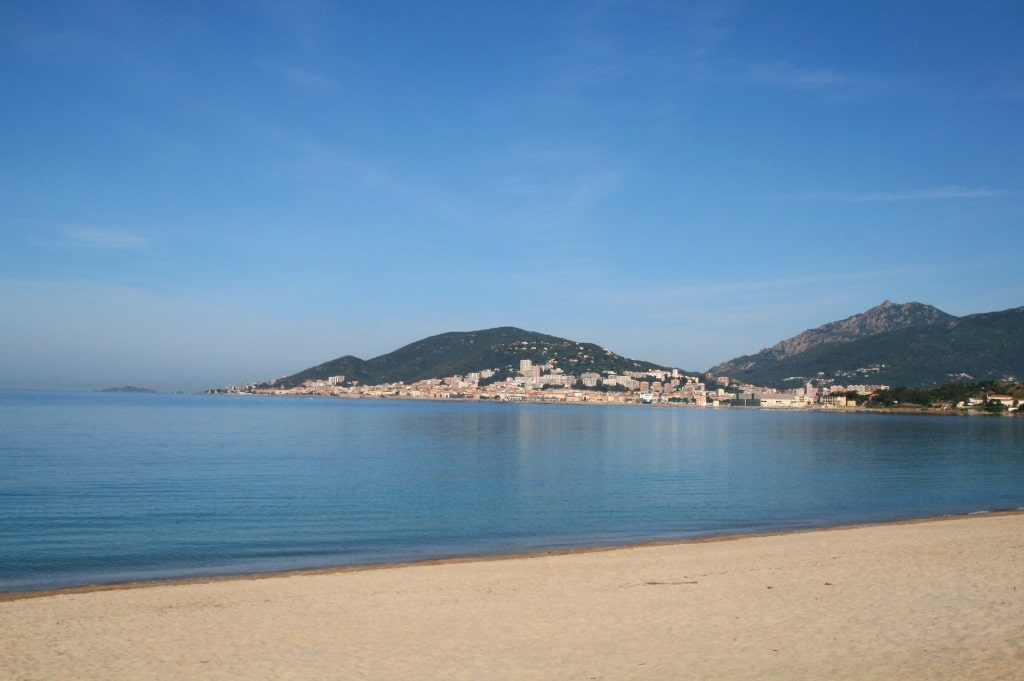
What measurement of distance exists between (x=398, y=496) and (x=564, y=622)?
48.3 feet

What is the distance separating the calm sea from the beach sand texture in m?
2.97

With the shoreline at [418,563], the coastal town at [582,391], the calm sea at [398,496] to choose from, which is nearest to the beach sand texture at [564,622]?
the shoreline at [418,563]

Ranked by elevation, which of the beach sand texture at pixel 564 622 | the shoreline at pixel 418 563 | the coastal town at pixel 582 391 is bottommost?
the shoreline at pixel 418 563

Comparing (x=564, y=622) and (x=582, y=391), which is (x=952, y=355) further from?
(x=564, y=622)

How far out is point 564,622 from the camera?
9773mm

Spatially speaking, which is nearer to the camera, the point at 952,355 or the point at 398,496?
the point at 398,496

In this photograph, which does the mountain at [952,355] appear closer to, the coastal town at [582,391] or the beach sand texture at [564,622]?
the coastal town at [582,391]

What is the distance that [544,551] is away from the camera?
1617 cm

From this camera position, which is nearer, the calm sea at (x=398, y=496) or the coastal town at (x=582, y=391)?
the calm sea at (x=398, y=496)

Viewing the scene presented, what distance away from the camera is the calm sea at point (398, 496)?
51.9 ft

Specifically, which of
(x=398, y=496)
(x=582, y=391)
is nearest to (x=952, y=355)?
(x=582, y=391)

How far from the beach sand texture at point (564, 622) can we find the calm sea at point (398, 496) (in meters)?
2.97

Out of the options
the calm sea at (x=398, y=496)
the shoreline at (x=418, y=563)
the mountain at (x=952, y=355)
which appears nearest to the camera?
the shoreline at (x=418, y=563)

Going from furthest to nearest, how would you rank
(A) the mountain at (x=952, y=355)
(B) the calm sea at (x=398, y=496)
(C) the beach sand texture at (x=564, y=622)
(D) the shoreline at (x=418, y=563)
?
(A) the mountain at (x=952, y=355)
(B) the calm sea at (x=398, y=496)
(D) the shoreline at (x=418, y=563)
(C) the beach sand texture at (x=564, y=622)
